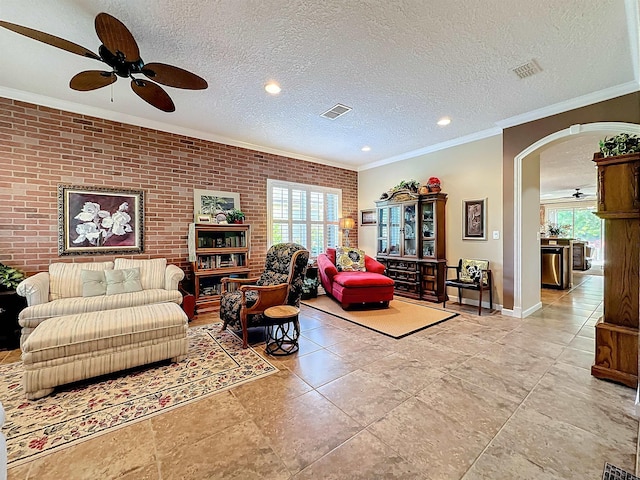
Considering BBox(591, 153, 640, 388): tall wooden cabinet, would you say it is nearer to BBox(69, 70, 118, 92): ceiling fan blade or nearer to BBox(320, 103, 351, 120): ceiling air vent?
BBox(320, 103, 351, 120): ceiling air vent

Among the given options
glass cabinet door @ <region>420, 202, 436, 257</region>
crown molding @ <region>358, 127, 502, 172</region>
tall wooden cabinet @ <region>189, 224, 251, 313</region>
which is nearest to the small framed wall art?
crown molding @ <region>358, 127, 502, 172</region>

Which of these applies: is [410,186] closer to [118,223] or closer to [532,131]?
[532,131]

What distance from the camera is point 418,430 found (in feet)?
5.62

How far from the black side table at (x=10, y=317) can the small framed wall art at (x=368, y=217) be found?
18.8 ft

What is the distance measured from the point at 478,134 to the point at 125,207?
5528 mm

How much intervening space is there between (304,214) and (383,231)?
5.64ft

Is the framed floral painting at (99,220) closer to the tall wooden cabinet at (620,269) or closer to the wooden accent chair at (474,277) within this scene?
the wooden accent chair at (474,277)

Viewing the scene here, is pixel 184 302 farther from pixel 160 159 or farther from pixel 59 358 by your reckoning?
pixel 160 159

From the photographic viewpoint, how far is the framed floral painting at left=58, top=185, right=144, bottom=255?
11.5 feet

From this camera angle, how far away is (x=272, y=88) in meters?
3.04

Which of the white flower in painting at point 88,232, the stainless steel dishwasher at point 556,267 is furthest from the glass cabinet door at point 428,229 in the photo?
the white flower in painting at point 88,232

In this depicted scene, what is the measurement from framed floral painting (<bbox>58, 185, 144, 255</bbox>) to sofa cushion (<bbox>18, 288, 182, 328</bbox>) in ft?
2.71

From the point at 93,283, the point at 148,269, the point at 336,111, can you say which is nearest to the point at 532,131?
the point at 336,111

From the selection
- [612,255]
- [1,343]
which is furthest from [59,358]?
[612,255]
